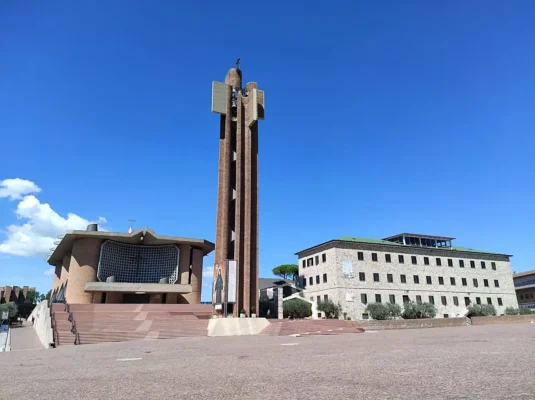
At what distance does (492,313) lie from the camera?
163 ft

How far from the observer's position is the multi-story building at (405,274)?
155ft

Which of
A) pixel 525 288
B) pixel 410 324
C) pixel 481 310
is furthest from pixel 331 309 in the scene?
pixel 525 288

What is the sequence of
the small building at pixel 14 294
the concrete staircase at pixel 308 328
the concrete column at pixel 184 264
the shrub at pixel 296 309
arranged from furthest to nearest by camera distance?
the small building at pixel 14 294, the shrub at pixel 296 309, the concrete column at pixel 184 264, the concrete staircase at pixel 308 328

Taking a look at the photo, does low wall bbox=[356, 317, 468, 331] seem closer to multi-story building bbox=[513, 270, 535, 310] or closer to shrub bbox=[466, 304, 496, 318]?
shrub bbox=[466, 304, 496, 318]

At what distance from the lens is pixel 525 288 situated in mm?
69750

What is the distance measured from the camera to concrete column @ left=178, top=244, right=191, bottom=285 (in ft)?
135

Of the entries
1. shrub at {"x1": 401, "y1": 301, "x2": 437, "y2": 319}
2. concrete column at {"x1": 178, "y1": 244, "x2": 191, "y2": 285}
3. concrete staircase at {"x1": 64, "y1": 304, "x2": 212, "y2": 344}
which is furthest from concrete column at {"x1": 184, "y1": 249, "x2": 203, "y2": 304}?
shrub at {"x1": 401, "y1": 301, "x2": 437, "y2": 319}

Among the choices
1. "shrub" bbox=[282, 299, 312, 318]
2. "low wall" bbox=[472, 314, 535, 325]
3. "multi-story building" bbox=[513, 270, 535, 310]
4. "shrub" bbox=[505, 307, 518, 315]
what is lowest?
"low wall" bbox=[472, 314, 535, 325]

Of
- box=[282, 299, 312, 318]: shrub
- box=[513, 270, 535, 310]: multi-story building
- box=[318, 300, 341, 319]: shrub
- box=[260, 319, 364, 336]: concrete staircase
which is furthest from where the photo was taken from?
box=[513, 270, 535, 310]: multi-story building

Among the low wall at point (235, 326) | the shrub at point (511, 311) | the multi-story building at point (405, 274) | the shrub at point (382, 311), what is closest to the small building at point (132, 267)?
the low wall at point (235, 326)

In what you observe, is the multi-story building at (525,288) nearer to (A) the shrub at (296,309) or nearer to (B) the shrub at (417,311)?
(B) the shrub at (417,311)

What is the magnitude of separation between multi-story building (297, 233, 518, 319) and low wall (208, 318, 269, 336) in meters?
20.0

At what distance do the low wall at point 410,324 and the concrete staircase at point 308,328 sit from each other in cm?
198

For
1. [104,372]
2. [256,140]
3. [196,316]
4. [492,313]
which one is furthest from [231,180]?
[492,313]
